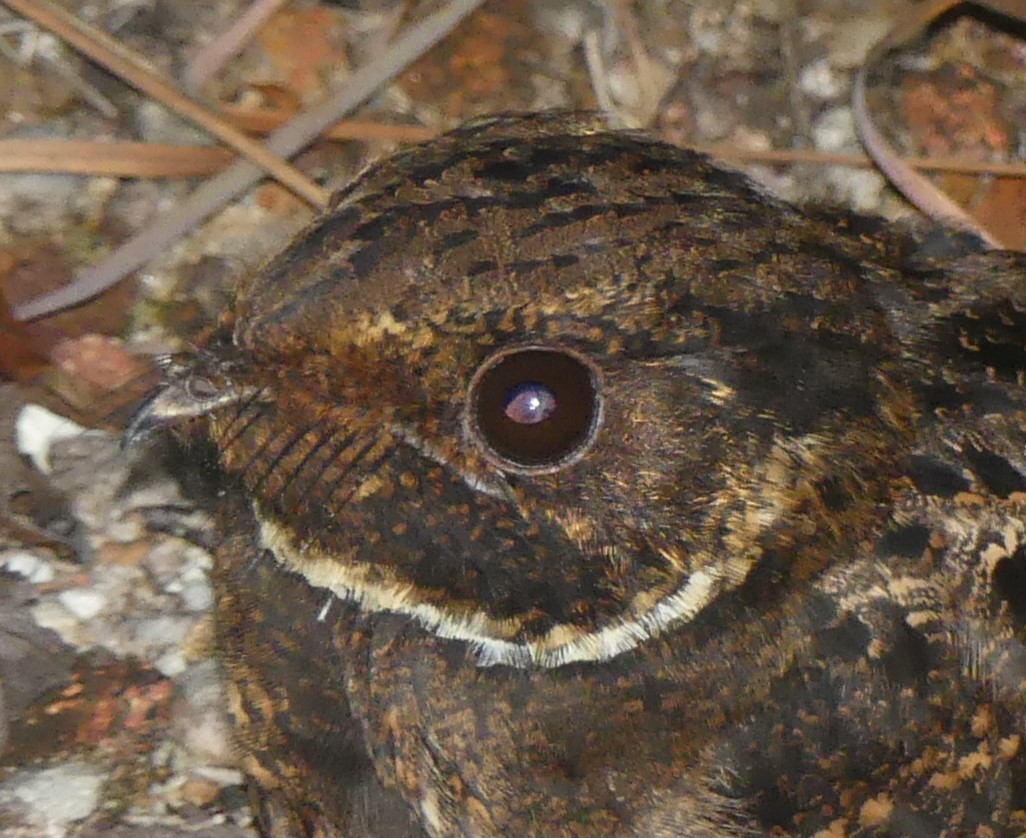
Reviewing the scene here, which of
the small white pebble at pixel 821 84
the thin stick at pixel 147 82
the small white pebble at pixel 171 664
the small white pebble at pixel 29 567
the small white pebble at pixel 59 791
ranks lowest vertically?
the small white pebble at pixel 59 791

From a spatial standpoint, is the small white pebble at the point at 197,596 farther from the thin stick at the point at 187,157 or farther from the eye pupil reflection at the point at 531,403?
the eye pupil reflection at the point at 531,403

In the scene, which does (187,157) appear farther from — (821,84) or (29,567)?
(821,84)

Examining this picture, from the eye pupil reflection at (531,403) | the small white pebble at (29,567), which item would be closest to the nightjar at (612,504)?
the eye pupil reflection at (531,403)

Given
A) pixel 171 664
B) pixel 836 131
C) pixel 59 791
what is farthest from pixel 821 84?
pixel 59 791

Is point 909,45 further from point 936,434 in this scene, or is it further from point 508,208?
point 508,208

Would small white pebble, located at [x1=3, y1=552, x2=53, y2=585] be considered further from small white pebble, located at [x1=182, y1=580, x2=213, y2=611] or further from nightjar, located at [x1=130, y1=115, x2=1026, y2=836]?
nightjar, located at [x1=130, y1=115, x2=1026, y2=836]

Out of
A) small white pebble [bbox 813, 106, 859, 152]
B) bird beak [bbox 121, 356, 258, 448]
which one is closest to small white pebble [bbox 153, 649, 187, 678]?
bird beak [bbox 121, 356, 258, 448]

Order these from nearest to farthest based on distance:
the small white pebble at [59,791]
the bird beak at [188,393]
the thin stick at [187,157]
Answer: the bird beak at [188,393] < the small white pebble at [59,791] < the thin stick at [187,157]

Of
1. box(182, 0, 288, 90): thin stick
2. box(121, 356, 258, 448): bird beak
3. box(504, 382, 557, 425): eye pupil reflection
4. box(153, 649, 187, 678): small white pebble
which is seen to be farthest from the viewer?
box(182, 0, 288, 90): thin stick
